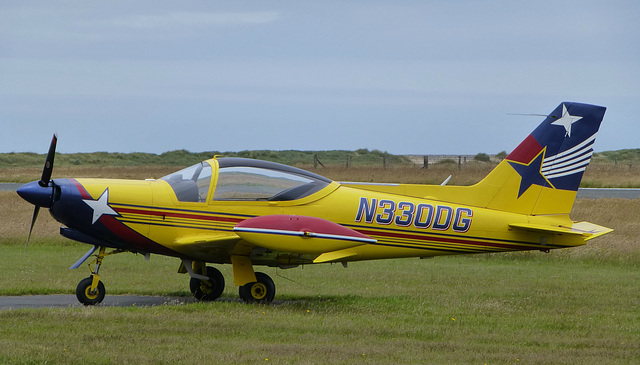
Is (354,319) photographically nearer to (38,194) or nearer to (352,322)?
(352,322)

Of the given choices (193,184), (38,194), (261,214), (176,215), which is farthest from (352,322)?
(38,194)

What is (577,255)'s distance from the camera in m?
20.0

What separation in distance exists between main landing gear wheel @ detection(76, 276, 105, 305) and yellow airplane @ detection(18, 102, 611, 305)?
15 mm

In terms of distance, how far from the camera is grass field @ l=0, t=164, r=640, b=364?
26.0ft

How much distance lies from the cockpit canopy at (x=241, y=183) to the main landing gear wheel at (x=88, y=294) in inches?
73.2

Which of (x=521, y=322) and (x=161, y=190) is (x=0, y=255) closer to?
(x=161, y=190)

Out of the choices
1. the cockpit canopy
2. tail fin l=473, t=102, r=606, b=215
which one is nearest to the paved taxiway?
the cockpit canopy

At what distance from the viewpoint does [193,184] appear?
11469mm

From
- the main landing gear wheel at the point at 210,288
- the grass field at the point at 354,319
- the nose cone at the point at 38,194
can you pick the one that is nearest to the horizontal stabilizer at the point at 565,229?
the grass field at the point at 354,319

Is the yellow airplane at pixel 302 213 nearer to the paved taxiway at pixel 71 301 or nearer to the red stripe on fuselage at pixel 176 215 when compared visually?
the red stripe on fuselage at pixel 176 215

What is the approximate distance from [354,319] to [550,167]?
15.5 ft

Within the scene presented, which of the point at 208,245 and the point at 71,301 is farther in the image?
the point at 71,301

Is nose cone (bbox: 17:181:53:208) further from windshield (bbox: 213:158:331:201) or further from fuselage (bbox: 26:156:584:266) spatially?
windshield (bbox: 213:158:331:201)

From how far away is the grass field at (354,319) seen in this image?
7.93 meters
